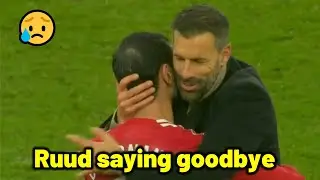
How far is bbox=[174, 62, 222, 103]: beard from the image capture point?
14.6 feet

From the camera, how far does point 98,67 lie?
1205 centimetres

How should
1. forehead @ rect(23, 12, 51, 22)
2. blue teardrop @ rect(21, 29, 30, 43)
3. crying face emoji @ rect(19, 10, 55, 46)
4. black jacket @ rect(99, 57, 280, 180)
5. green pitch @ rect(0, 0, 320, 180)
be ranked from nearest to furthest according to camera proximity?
black jacket @ rect(99, 57, 280, 180)
green pitch @ rect(0, 0, 320, 180)
crying face emoji @ rect(19, 10, 55, 46)
forehead @ rect(23, 12, 51, 22)
blue teardrop @ rect(21, 29, 30, 43)

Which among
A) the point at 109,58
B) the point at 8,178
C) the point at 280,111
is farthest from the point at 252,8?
the point at 8,178

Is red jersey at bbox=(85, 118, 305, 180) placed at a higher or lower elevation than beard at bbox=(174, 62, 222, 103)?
lower

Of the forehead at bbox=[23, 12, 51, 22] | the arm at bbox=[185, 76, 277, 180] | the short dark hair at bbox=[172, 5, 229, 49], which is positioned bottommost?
the forehead at bbox=[23, 12, 51, 22]

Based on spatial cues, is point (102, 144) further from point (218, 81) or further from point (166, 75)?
point (218, 81)

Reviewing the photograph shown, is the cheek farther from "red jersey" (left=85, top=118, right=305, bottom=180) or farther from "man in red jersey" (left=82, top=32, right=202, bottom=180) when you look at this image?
"red jersey" (left=85, top=118, right=305, bottom=180)

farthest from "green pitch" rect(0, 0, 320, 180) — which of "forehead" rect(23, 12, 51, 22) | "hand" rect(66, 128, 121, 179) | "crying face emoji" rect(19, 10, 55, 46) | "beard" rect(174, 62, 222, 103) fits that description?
"beard" rect(174, 62, 222, 103)

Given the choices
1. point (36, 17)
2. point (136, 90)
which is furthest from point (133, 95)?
point (36, 17)

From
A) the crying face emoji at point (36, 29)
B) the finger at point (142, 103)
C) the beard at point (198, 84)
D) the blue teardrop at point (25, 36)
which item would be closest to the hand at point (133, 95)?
the finger at point (142, 103)

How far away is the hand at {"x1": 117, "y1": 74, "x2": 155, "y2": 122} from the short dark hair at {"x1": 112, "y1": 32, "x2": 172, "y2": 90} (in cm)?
3

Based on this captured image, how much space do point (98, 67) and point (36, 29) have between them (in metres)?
2.16

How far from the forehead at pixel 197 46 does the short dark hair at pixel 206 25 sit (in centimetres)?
2

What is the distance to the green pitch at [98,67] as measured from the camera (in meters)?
9.62
